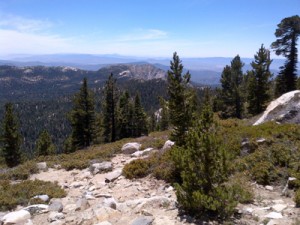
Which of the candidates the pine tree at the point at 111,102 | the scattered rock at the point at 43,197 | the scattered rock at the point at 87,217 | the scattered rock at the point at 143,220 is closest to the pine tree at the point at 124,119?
the pine tree at the point at 111,102

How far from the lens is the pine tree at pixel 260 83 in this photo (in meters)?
32.9

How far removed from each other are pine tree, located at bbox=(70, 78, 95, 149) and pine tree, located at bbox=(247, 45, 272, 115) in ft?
66.8

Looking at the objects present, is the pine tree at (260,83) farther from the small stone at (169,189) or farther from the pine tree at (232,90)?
the small stone at (169,189)

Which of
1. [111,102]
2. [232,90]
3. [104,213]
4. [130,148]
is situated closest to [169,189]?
[104,213]

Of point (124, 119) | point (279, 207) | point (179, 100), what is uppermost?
point (179, 100)

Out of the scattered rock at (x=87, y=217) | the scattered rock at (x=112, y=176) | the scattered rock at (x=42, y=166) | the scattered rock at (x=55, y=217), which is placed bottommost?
the scattered rock at (x=42, y=166)

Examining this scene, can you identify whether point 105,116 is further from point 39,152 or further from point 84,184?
point 84,184

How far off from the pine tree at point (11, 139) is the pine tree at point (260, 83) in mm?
30153

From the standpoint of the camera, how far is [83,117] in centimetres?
3791

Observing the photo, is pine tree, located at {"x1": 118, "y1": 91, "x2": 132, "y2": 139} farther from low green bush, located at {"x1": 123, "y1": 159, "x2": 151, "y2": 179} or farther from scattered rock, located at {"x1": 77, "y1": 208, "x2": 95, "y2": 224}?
scattered rock, located at {"x1": 77, "y1": 208, "x2": 95, "y2": 224}

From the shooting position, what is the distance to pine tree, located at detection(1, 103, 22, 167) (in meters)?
36.3

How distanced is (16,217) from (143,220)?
4.30 metres

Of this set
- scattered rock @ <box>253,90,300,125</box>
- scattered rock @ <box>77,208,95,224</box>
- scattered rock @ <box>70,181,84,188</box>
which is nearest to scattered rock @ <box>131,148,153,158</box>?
scattered rock @ <box>70,181,84,188</box>

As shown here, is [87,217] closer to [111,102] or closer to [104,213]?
[104,213]
